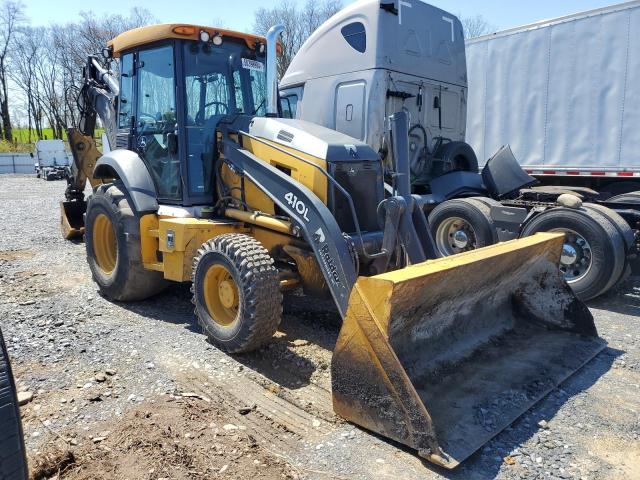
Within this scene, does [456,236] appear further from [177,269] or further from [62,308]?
[62,308]

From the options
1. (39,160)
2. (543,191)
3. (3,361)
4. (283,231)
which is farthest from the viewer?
(39,160)

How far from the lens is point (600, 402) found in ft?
11.8

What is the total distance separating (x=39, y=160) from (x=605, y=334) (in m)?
32.0

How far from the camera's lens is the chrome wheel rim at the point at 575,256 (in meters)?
5.83

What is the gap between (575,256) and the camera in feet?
19.3

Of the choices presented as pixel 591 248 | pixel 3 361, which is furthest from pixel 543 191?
pixel 3 361

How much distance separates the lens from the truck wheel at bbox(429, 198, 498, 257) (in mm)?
6660

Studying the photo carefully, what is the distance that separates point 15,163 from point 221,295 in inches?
1464

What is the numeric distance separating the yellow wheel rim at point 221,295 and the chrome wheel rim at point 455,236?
142 inches

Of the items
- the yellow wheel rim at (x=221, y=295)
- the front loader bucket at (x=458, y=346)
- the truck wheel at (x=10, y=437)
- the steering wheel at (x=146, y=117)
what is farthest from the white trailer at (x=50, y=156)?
the truck wheel at (x=10, y=437)

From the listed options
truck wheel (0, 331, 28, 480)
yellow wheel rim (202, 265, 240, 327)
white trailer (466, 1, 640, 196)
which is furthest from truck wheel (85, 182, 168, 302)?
white trailer (466, 1, 640, 196)

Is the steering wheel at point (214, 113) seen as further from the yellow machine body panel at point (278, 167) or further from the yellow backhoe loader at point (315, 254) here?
the yellow machine body panel at point (278, 167)

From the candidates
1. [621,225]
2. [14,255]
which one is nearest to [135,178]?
[14,255]

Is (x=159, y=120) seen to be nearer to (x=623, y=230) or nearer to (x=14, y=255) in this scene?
(x=14, y=255)
